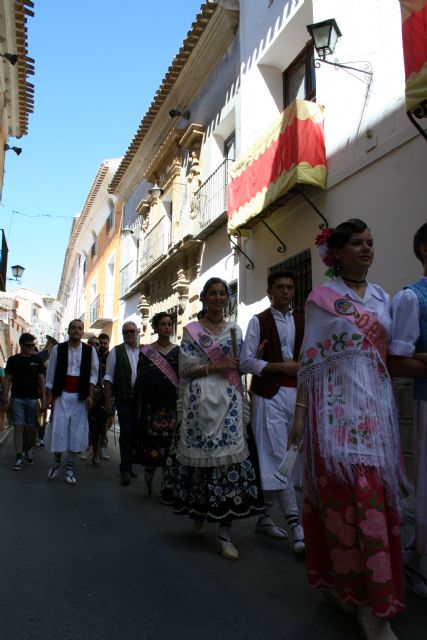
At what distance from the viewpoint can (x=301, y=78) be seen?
9578 millimetres

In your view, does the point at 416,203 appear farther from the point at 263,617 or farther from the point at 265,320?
the point at 263,617

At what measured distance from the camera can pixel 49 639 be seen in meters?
2.41

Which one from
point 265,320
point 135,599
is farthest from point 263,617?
point 265,320

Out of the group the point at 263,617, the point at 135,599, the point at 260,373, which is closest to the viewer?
the point at 263,617

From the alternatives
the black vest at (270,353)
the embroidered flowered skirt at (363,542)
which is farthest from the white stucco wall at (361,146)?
the embroidered flowered skirt at (363,542)


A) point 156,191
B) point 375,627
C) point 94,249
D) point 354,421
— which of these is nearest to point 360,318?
point 354,421

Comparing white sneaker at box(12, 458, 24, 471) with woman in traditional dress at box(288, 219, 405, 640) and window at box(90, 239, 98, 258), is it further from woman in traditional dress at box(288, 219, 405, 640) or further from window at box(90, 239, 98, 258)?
window at box(90, 239, 98, 258)

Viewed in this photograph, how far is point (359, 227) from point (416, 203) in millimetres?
3640

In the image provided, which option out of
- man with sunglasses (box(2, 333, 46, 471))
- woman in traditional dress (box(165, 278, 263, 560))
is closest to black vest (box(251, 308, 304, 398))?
woman in traditional dress (box(165, 278, 263, 560))

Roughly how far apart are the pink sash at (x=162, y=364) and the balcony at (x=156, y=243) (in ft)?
30.0

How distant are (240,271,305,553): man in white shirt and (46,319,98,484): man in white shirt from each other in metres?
3.20

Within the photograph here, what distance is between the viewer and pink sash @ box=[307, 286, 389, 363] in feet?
8.52

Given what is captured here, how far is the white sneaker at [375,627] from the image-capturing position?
2277 mm

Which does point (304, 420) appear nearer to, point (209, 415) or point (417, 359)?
point (417, 359)
